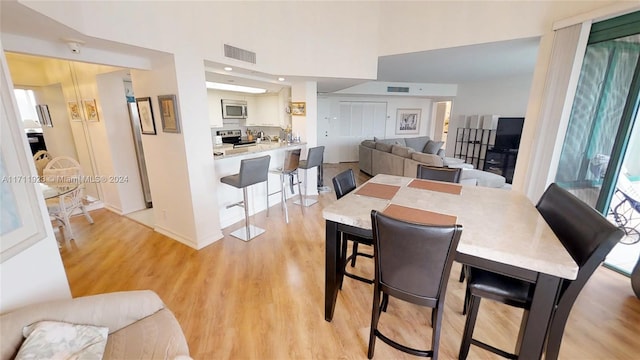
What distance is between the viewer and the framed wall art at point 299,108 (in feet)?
15.0

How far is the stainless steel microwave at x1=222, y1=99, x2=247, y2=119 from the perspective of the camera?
5582 mm

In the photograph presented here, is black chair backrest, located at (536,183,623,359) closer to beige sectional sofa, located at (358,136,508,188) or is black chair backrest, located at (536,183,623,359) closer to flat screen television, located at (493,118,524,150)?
beige sectional sofa, located at (358,136,508,188)

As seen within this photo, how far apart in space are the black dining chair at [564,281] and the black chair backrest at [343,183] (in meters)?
1.08

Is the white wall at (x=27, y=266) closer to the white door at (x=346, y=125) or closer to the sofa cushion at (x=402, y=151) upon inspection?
the sofa cushion at (x=402, y=151)

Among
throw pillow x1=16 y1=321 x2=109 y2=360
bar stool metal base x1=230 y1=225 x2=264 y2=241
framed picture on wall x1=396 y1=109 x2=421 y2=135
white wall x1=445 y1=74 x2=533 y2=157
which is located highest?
white wall x1=445 y1=74 x2=533 y2=157

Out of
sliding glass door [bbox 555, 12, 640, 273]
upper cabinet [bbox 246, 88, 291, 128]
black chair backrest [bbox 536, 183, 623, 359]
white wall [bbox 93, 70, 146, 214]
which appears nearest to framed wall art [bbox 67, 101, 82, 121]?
white wall [bbox 93, 70, 146, 214]

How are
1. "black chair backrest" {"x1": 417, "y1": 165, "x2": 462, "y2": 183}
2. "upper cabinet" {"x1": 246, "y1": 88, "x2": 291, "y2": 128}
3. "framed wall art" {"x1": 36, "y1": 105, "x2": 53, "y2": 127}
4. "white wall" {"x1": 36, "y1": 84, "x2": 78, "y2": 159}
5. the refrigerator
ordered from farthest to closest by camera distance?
"upper cabinet" {"x1": 246, "y1": 88, "x2": 291, "y2": 128} < "framed wall art" {"x1": 36, "y1": 105, "x2": 53, "y2": 127} < "white wall" {"x1": 36, "y1": 84, "x2": 78, "y2": 159} < the refrigerator < "black chair backrest" {"x1": 417, "y1": 165, "x2": 462, "y2": 183}

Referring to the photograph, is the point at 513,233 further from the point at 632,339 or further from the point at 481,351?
the point at 632,339

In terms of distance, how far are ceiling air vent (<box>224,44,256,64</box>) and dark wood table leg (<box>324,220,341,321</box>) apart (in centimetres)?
250

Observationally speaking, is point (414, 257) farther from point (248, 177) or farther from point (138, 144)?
point (138, 144)

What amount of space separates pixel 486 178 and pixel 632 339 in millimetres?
3033

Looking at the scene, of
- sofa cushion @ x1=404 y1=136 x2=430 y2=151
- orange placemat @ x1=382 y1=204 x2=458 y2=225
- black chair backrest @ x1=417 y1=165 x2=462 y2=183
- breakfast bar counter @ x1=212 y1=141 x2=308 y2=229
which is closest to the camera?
orange placemat @ x1=382 y1=204 x2=458 y2=225

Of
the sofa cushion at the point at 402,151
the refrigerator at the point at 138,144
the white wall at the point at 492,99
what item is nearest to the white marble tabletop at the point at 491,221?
the sofa cushion at the point at 402,151

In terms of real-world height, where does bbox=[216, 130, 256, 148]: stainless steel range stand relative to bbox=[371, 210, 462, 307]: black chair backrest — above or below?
above
